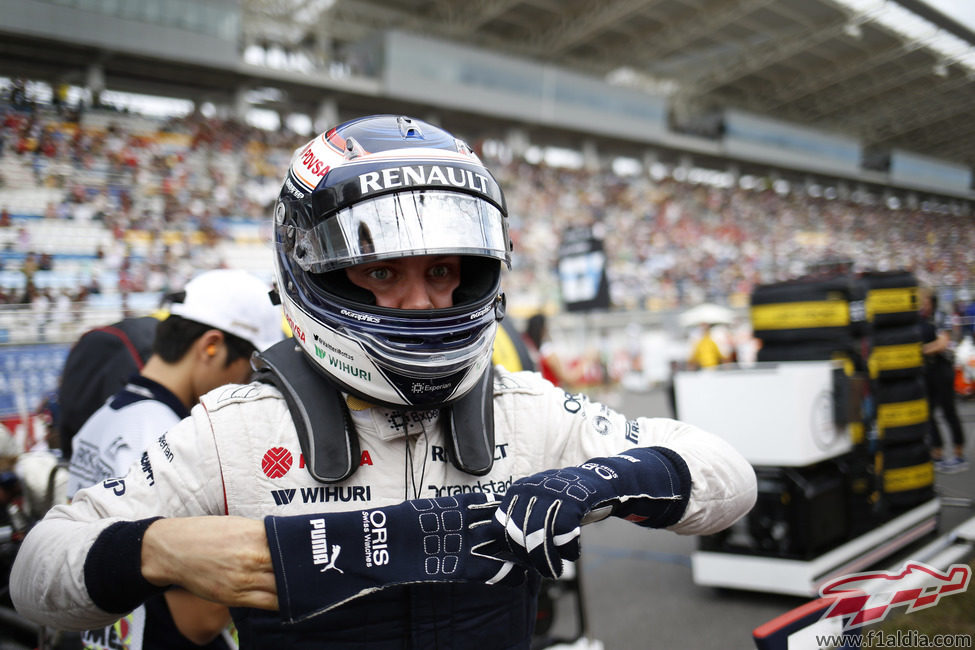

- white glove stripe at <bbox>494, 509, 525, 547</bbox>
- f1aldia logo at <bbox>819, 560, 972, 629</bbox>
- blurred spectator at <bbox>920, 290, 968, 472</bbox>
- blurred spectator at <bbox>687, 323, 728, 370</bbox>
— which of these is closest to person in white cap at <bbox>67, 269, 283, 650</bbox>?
white glove stripe at <bbox>494, 509, 525, 547</bbox>

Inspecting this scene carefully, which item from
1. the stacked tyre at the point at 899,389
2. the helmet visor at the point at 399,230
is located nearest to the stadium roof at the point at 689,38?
the stacked tyre at the point at 899,389

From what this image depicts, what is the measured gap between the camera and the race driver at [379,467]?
872mm

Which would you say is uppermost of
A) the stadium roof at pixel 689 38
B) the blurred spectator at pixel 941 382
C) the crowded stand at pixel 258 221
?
the stadium roof at pixel 689 38

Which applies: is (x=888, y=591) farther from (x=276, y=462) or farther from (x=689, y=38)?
(x=689, y=38)

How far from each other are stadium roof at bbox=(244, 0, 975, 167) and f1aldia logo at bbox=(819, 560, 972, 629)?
18925mm

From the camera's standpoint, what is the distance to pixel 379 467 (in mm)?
1116

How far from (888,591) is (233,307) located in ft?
5.82

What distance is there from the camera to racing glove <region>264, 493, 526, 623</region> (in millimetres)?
849

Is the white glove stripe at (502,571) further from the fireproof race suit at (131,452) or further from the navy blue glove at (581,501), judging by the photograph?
the fireproof race suit at (131,452)

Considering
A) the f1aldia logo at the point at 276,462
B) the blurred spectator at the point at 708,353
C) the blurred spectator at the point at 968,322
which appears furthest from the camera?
the blurred spectator at the point at 708,353

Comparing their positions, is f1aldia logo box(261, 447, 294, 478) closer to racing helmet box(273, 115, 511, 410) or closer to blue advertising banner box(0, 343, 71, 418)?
racing helmet box(273, 115, 511, 410)

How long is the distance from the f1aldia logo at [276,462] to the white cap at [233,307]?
3.15 ft

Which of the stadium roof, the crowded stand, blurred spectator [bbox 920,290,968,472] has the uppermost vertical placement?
the stadium roof

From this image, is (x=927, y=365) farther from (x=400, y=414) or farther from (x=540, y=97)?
(x=540, y=97)
